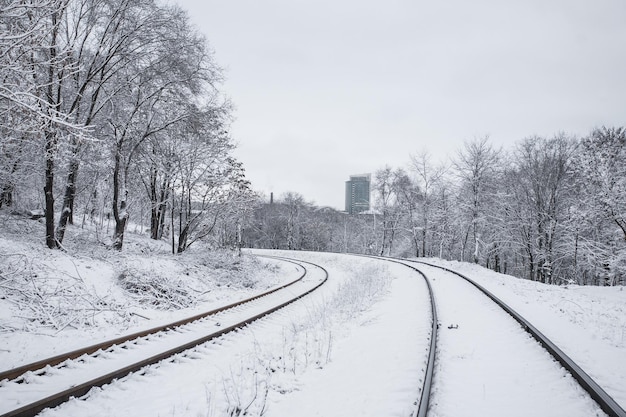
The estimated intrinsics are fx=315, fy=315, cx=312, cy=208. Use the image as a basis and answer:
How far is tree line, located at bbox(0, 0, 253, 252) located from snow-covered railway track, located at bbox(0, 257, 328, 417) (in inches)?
204

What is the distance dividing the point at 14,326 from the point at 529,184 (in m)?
33.7

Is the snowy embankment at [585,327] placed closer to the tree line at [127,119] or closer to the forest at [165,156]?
the forest at [165,156]

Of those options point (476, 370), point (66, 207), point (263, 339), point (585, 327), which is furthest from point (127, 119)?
point (585, 327)

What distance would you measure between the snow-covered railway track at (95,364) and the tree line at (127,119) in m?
5.17

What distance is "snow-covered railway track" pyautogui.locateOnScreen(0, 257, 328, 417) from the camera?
4.32 metres

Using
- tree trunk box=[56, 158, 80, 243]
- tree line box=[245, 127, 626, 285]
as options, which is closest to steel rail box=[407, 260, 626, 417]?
tree trunk box=[56, 158, 80, 243]

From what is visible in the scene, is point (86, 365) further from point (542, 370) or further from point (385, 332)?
point (542, 370)

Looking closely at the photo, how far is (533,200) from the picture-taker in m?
27.4

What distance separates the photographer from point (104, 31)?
40.4 ft

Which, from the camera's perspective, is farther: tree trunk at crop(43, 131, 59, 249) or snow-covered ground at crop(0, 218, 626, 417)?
tree trunk at crop(43, 131, 59, 249)

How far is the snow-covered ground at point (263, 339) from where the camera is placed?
4488 millimetres

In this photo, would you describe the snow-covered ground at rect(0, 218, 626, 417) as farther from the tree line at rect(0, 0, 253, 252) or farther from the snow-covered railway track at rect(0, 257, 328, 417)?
the tree line at rect(0, 0, 253, 252)

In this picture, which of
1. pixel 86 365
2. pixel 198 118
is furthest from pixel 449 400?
pixel 198 118

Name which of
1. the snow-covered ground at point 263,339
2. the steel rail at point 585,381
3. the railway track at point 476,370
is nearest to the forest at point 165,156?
the snow-covered ground at point 263,339
